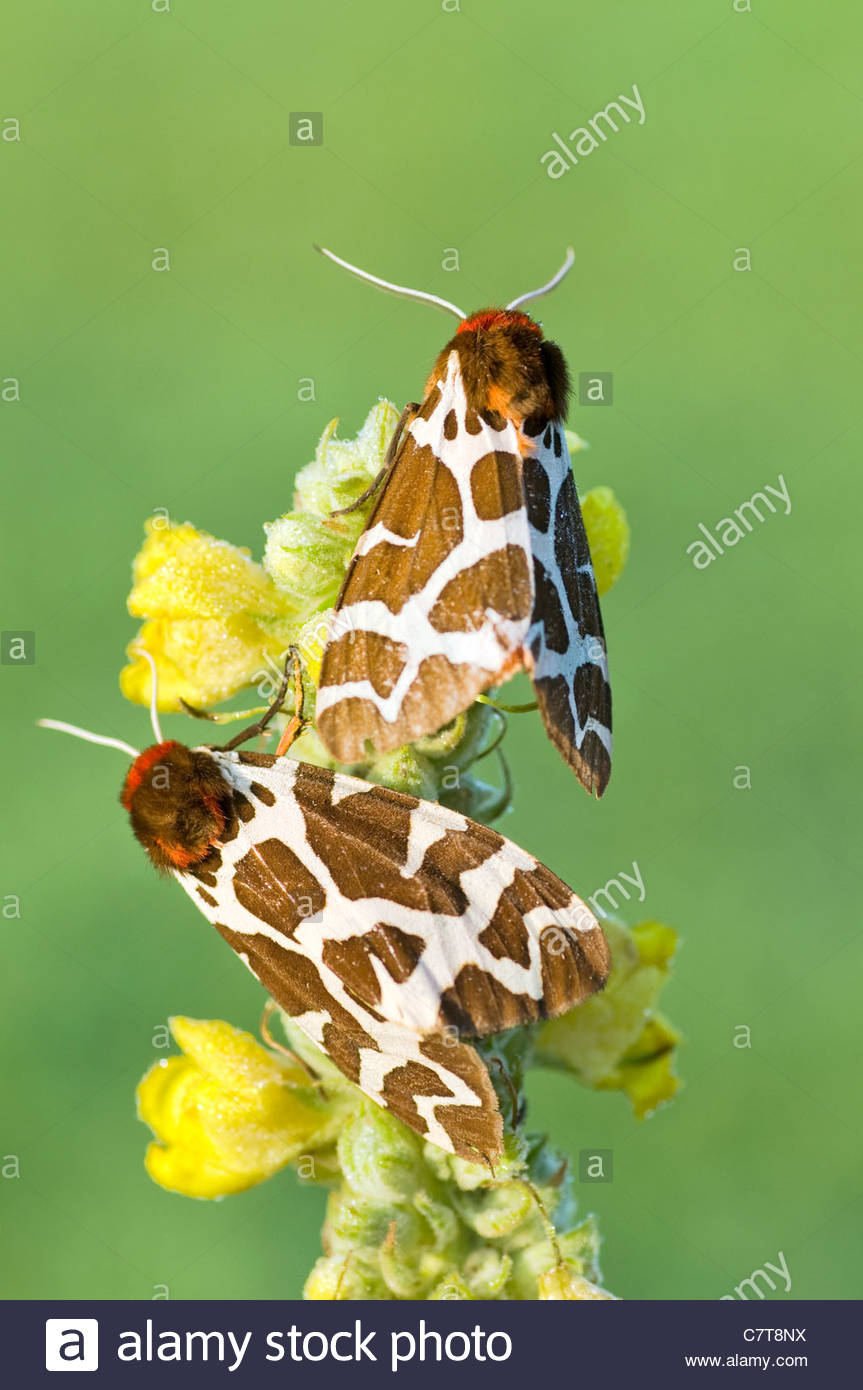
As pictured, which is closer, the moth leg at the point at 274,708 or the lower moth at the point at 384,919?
the lower moth at the point at 384,919

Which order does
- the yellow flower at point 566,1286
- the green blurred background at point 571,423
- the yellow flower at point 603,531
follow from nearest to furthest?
the yellow flower at point 566,1286 → the yellow flower at point 603,531 → the green blurred background at point 571,423

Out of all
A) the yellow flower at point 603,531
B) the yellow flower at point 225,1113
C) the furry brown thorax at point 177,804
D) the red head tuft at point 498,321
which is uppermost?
the red head tuft at point 498,321

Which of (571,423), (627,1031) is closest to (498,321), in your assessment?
(627,1031)

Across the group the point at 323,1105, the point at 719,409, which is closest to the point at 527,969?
the point at 323,1105

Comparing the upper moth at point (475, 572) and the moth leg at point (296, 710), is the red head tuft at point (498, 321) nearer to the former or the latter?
the upper moth at point (475, 572)

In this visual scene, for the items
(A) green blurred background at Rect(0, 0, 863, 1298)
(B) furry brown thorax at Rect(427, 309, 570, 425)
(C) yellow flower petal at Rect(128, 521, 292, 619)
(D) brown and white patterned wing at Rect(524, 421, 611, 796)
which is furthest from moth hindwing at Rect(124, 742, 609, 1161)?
(A) green blurred background at Rect(0, 0, 863, 1298)

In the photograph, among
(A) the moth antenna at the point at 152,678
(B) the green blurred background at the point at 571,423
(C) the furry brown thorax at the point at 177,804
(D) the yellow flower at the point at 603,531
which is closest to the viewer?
(C) the furry brown thorax at the point at 177,804

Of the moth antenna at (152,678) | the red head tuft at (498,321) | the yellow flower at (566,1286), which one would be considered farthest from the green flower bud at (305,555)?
the yellow flower at (566,1286)

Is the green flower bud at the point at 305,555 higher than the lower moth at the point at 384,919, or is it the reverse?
the green flower bud at the point at 305,555
